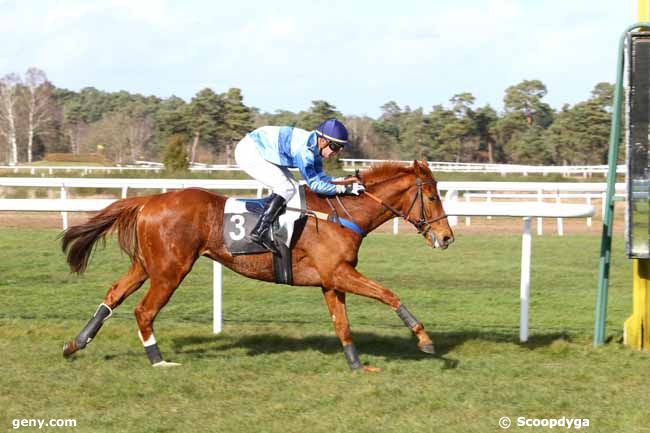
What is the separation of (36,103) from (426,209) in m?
56.8

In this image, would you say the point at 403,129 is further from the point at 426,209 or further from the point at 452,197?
the point at 426,209

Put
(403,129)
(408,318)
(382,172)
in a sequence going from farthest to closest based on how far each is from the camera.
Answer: (403,129), (382,172), (408,318)

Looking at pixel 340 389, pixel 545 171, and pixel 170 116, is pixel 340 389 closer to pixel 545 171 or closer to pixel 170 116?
pixel 545 171

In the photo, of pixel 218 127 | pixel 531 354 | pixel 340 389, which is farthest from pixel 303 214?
pixel 218 127

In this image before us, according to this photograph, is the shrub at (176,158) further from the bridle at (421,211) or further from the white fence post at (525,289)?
the bridle at (421,211)

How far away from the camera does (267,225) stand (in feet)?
18.9

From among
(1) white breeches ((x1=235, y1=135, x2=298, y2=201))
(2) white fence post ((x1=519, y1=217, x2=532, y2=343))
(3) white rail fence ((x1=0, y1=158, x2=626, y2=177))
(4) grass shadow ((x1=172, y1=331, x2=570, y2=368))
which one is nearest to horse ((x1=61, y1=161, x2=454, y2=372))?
(1) white breeches ((x1=235, y1=135, x2=298, y2=201))

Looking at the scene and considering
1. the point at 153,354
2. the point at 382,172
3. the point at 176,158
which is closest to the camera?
the point at 153,354

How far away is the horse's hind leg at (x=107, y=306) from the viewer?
19.1ft

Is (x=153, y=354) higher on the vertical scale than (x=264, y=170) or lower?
lower

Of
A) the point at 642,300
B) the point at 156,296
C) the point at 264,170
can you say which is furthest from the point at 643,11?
the point at 156,296

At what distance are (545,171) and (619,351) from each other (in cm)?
2139

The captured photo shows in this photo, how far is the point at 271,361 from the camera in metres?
5.88

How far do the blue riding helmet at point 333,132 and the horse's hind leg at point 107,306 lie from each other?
1.62 meters
